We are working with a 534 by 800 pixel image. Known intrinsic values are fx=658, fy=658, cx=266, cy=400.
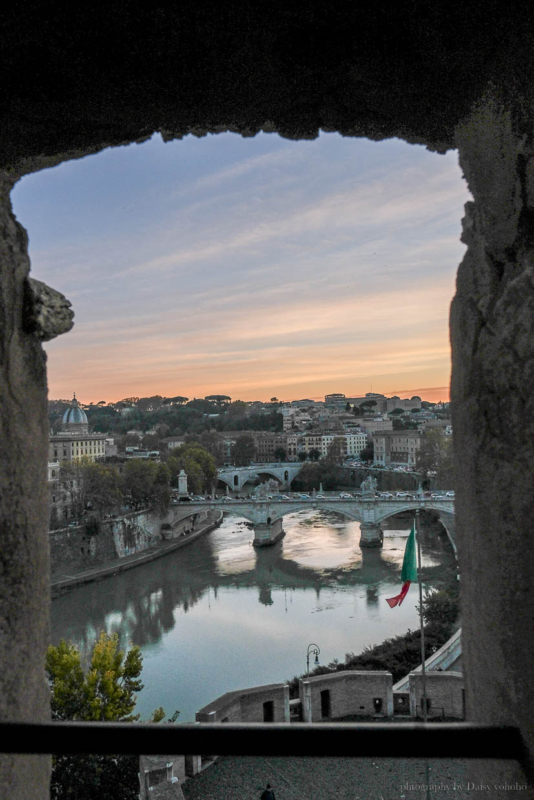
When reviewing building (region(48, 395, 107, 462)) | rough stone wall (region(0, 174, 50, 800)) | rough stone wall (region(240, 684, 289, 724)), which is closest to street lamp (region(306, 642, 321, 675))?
rough stone wall (region(240, 684, 289, 724))

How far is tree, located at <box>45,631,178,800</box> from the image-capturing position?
3.78 meters

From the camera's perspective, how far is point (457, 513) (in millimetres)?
604

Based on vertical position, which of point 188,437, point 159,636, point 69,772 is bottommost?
point 159,636

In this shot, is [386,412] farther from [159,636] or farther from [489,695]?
[489,695]

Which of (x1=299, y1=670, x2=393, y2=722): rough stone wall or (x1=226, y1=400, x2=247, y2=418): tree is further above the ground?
(x1=226, y1=400, x2=247, y2=418): tree

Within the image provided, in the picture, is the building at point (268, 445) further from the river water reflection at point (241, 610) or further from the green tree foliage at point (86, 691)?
the green tree foliage at point (86, 691)

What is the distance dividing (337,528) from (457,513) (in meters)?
16.0

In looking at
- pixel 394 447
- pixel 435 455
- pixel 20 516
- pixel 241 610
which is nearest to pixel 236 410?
pixel 394 447

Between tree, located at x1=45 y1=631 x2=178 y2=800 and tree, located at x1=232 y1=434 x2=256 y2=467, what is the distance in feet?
68.2

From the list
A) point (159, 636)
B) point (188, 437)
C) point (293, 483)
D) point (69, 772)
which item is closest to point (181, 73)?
point (69, 772)

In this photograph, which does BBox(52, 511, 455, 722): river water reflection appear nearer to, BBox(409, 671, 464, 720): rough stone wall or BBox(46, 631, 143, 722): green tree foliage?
BBox(46, 631, 143, 722): green tree foliage

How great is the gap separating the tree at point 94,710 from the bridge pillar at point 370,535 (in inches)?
349

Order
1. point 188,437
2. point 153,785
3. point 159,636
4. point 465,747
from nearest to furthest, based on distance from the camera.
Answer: point 465,747 → point 153,785 → point 159,636 → point 188,437

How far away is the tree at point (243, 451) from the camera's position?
84.4 ft
